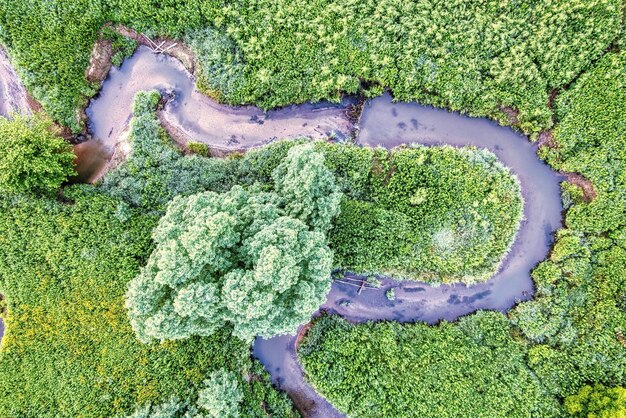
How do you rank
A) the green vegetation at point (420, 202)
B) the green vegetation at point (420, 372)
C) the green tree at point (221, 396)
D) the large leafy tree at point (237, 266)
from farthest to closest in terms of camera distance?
1. the green vegetation at point (420, 202)
2. the green vegetation at point (420, 372)
3. the green tree at point (221, 396)
4. the large leafy tree at point (237, 266)

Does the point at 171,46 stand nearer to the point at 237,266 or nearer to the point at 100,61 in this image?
the point at 100,61

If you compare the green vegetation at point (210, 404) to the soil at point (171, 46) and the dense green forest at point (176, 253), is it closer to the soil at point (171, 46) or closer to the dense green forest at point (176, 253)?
the dense green forest at point (176, 253)

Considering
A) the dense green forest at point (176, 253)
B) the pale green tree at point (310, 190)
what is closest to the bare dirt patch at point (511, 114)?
the dense green forest at point (176, 253)

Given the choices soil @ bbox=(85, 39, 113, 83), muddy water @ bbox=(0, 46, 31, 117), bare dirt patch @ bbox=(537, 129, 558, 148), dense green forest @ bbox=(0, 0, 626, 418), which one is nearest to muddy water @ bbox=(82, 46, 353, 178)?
soil @ bbox=(85, 39, 113, 83)

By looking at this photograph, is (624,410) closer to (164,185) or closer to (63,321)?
(164,185)

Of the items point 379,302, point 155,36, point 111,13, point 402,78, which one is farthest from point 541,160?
point 111,13
